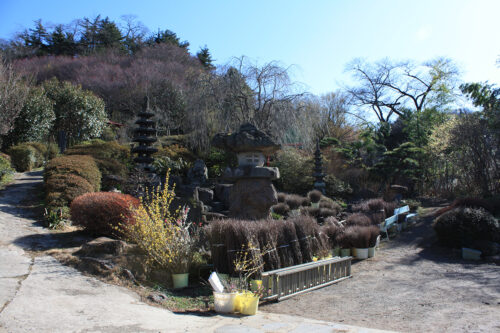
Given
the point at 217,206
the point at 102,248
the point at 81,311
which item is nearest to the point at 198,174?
the point at 217,206

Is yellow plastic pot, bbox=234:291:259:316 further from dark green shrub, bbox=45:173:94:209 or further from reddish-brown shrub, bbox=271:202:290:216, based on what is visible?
reddish-brown shrub, bbox=271:202:290:216

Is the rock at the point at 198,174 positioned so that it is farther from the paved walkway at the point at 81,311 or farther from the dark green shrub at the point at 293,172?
the paved walkway at the point at 81,311

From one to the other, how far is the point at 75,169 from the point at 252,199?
5192mm

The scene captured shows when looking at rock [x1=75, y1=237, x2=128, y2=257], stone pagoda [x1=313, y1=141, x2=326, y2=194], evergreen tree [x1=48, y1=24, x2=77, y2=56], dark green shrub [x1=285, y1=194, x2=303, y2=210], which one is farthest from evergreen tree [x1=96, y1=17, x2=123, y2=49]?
rock [x1=75, y1=237, x2=128, y2=257]

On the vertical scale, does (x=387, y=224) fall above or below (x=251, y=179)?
below

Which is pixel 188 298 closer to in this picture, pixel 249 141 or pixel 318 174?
pixel 249 141

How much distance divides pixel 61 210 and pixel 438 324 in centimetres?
772

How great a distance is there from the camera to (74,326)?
3.67 metres

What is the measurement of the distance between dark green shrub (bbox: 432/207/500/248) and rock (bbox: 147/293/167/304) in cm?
702

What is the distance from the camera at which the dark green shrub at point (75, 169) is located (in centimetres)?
1002

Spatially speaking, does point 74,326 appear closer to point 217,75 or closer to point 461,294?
point 461,294

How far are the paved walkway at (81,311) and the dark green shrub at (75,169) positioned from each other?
4.04 meters

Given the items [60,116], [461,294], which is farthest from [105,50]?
[461,294]

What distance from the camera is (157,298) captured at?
17.1 feet
